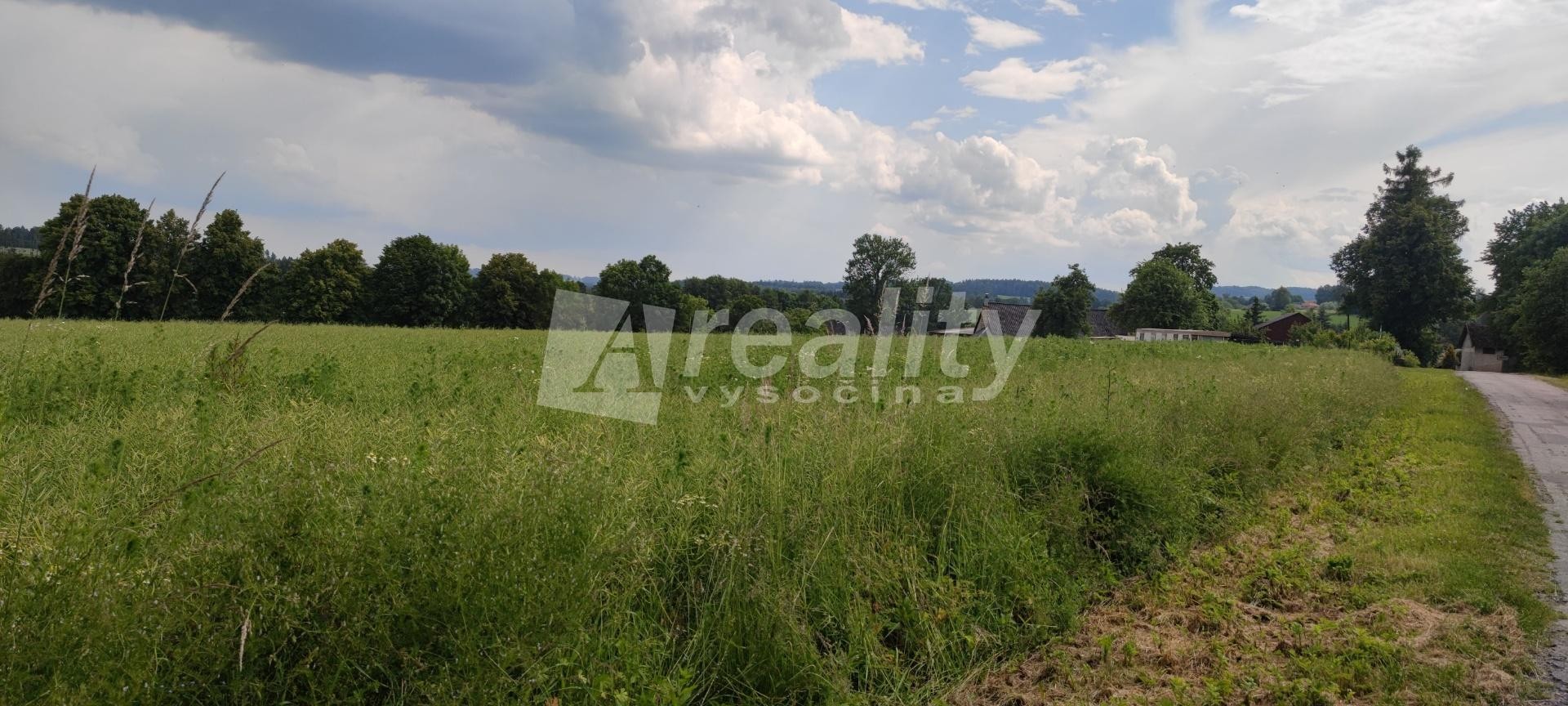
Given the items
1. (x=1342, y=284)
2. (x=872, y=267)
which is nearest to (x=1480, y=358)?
(x=1342, y=284)

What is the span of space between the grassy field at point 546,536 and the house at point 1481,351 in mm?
68679

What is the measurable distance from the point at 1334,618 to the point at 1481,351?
75.2m

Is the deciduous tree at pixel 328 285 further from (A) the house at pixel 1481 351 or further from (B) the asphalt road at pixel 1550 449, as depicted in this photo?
(A) the house at pixel 1481 351

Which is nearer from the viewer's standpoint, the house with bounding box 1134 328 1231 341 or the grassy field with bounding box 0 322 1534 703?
the grassy field with bounding box 0 322 1534 703

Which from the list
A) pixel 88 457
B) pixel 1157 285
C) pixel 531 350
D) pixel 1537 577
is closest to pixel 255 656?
pixel 88 457

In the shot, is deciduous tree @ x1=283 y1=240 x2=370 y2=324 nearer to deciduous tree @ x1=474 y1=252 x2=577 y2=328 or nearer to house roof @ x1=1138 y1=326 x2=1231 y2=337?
deciduous tree @ x1=474 y1=252 x2=577 y2=328

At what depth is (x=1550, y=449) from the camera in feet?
38.9

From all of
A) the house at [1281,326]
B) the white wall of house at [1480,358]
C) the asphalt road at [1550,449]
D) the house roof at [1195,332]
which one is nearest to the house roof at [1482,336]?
the white wall of house at [1480,358]

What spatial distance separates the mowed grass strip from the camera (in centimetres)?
435

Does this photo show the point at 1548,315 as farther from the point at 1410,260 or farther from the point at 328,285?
the point at 328,285

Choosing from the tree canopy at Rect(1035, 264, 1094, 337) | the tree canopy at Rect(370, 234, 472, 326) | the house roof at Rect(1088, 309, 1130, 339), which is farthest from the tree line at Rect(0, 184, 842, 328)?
the house roof at Rect(1088, 309, 1130, 339)

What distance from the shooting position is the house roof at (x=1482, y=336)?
5838 cm

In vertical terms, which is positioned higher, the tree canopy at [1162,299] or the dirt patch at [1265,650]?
the tree canopy at [1162,299]

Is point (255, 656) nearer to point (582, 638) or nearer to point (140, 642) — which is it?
point (140, 642)
